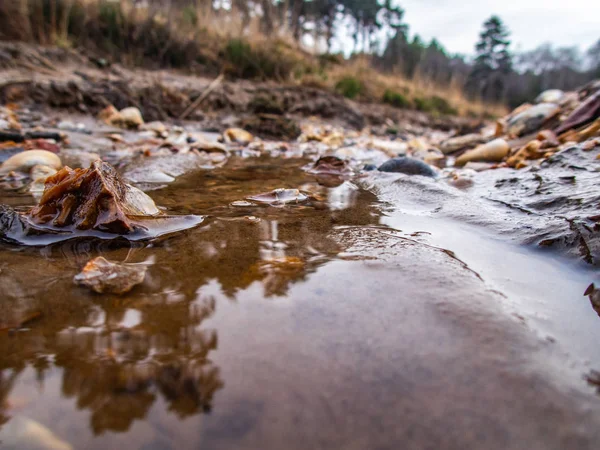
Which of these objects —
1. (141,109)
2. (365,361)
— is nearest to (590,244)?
(365,361)

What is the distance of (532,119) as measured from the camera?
14.4 ft

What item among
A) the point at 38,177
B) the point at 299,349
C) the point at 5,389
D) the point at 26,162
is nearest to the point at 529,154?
the point at 299,349

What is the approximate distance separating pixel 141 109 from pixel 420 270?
5701 mm

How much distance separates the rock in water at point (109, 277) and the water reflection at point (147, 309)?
0.02 metres

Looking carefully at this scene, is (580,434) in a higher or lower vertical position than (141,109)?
lower

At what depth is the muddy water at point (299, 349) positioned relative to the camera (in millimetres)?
479

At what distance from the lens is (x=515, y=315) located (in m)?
0.75

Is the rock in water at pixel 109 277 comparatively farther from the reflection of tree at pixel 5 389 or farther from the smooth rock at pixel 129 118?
the smooth rock at pixel 129 118

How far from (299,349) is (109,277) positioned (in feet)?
1.61

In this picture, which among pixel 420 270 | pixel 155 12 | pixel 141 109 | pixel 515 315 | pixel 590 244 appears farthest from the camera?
pixel 155 12

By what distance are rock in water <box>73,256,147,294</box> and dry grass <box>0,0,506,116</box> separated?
6.79m

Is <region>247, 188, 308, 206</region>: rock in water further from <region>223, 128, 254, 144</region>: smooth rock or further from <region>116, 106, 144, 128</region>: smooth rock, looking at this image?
<region>116, 106, 144, 128</region>: smooth rock

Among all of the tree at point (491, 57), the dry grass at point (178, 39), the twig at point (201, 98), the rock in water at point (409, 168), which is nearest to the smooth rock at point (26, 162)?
the rock in water at point (409, 168)

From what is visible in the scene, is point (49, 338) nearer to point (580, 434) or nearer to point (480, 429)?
point (480, 429)
